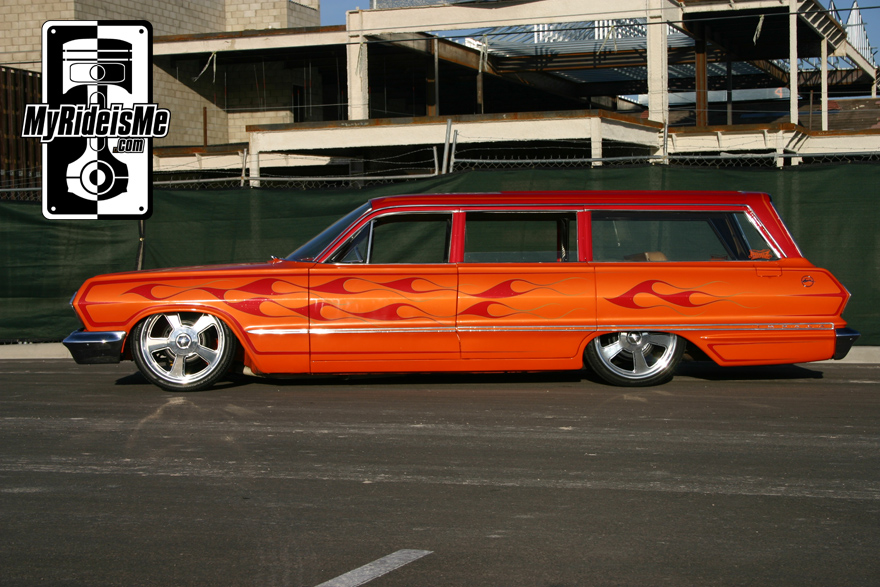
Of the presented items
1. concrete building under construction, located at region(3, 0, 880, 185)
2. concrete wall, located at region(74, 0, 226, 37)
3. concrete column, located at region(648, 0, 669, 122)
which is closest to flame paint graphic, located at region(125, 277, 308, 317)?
concrete building under construction, located at region(3, 0, 880, 185)

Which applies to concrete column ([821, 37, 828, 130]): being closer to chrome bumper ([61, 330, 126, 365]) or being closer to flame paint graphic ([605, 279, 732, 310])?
flame paint graphic ([605, 279, 732, 310])

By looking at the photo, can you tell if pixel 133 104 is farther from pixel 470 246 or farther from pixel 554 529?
pixel 554 529

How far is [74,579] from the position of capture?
3.48 m

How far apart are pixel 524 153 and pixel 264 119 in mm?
10935


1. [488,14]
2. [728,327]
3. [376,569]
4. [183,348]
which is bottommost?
[376,569]

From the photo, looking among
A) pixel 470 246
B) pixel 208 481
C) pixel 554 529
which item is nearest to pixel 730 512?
pixel 554 529

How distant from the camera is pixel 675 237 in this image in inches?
303

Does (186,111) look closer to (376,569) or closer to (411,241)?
(411,241)

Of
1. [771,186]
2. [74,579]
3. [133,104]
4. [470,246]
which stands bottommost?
[74,579]

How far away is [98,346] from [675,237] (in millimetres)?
4796

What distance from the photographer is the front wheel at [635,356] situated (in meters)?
7.51

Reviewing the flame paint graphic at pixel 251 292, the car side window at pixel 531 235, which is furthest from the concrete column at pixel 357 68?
the flame paint graphic at pixel 251 292

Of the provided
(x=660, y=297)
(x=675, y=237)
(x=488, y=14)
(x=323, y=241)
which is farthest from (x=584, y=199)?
(x=488, y=14)

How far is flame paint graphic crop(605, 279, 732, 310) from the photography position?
738cm
